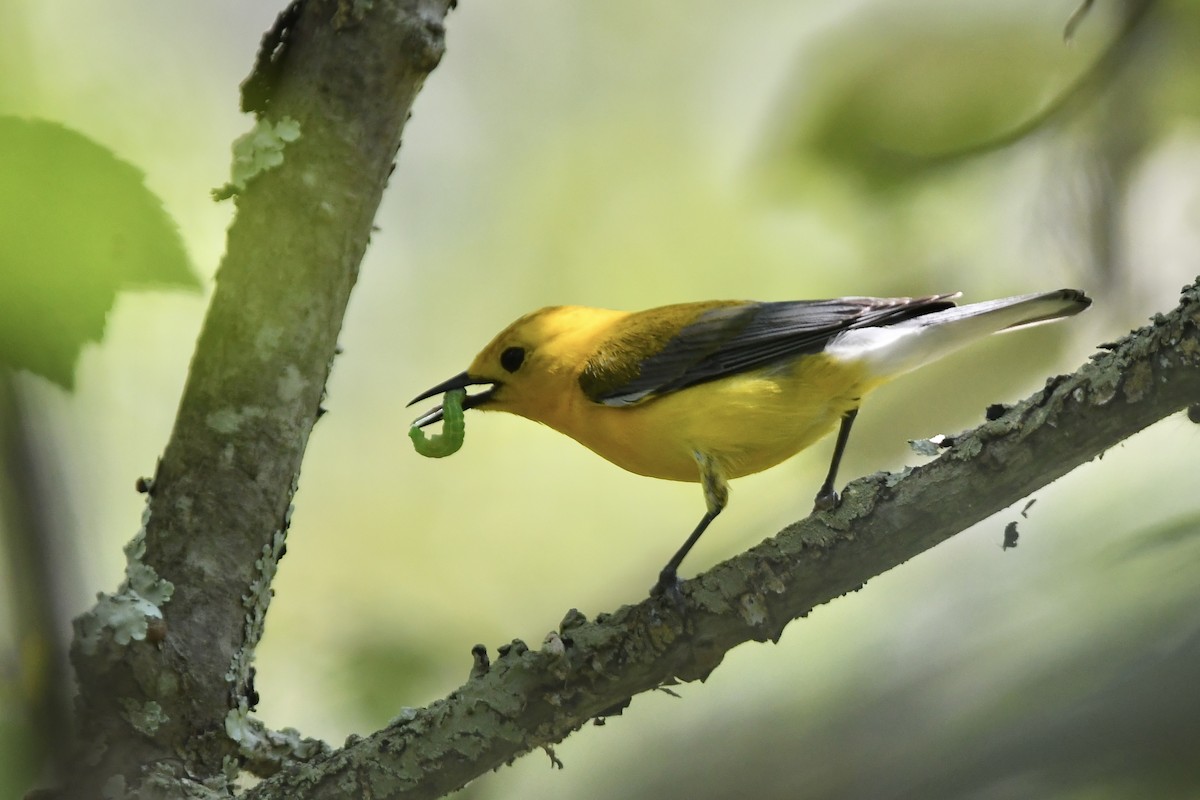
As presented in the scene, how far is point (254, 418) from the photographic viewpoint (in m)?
3.21

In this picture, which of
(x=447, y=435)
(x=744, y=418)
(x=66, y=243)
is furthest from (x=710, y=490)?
(x=66, y=243)

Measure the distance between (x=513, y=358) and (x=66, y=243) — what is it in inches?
141

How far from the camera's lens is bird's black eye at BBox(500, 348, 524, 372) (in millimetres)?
4770

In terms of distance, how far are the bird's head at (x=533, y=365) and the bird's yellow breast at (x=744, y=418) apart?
489mm

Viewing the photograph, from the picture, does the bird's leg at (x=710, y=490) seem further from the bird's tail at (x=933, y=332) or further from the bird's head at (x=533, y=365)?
the bird's head at (x=533, y=365)

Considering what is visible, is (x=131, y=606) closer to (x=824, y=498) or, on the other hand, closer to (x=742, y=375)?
(x=824, y=498)

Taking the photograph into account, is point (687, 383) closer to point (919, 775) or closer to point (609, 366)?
point (609, 366)

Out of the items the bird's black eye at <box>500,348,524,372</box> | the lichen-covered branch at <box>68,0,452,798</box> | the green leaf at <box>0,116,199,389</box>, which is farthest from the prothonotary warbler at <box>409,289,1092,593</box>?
the green leaf at <box>0,116,199,389</box>

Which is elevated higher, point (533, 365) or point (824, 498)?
point (533, 365)

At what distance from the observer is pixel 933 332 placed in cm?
389

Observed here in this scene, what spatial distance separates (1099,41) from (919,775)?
4.25 m

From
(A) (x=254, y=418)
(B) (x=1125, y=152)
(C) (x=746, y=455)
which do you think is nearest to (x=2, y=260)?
(A) (x=254, y=418)

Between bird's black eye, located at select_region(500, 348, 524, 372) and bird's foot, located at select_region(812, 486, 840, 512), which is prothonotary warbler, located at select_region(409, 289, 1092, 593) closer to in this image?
bird's foot, located at select_region(812, 486, 840, 512)

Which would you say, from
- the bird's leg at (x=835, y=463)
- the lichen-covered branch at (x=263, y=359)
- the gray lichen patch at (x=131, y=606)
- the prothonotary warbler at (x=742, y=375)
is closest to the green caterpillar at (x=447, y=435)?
the prothonotary warbler at (x=742, y=375)
